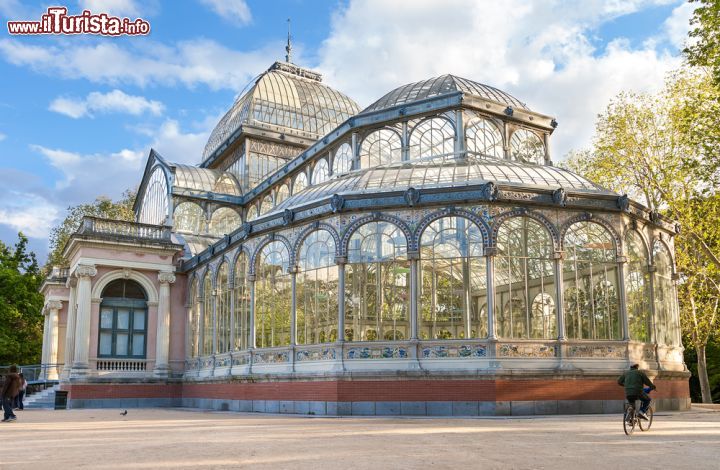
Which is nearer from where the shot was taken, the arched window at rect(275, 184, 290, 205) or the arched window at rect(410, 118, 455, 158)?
the arched window at rect(410, 118, 455, 158)

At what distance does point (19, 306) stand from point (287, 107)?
861 inches

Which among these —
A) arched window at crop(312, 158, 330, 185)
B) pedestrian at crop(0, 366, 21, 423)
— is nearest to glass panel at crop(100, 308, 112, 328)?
pedestrian at crop(0, 366, 21, 423)

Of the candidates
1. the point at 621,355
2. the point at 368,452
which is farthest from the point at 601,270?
the point at 368,452

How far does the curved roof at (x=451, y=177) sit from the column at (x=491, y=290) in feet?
7.53

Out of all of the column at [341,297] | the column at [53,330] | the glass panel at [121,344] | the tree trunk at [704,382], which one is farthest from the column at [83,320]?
the tree trunk at [704,382]

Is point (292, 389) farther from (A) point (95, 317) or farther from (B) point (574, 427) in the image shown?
(A) point (95, 317)

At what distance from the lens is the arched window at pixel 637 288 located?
856 inches

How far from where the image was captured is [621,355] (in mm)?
20828

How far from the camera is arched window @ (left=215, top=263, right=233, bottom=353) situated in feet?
90.7

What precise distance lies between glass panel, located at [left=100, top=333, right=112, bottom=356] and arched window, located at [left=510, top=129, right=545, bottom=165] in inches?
789

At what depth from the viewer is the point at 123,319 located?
32906mm

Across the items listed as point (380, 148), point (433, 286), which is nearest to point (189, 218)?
point (380, 148)

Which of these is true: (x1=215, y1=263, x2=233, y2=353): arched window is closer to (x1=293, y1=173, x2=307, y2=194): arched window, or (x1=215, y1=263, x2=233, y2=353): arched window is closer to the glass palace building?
the glass palace building

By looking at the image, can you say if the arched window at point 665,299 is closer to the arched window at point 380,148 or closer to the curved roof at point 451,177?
the curved roof at point 451,177
